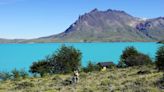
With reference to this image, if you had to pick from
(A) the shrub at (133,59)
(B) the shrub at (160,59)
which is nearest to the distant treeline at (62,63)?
(A) the shrub at (133,59)

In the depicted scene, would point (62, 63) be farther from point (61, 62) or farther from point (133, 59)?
point (133, 59)

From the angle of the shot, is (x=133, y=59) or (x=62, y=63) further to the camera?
(x=133, y=59)

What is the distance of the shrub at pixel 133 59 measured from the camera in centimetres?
6981

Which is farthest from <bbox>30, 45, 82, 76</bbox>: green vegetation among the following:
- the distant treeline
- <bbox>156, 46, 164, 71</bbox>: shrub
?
<bbox>156, 46, 164, 71</bbox>: shrub

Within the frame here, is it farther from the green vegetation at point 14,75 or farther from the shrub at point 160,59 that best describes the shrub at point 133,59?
the shrub at point 160,59

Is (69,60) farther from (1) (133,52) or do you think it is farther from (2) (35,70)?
(1) (133,52)

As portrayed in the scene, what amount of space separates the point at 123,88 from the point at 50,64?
44.0m

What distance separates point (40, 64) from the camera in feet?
227

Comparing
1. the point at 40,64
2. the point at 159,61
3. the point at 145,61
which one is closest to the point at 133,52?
the point at 145,61

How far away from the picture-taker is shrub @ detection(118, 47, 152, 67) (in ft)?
229

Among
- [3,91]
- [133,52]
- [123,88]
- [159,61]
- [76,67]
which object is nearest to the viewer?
[123,88]

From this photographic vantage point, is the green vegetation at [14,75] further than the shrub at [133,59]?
No

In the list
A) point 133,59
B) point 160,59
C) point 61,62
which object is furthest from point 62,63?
point 160,59

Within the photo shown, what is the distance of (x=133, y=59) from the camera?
70.6m
